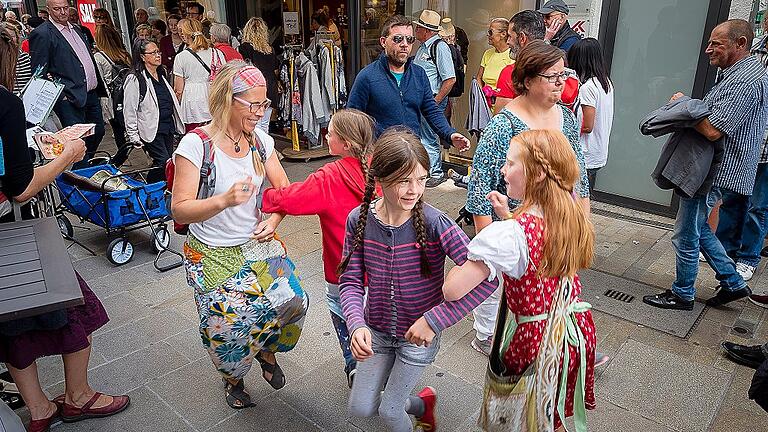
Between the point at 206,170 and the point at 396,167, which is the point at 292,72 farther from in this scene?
the point at 396,167

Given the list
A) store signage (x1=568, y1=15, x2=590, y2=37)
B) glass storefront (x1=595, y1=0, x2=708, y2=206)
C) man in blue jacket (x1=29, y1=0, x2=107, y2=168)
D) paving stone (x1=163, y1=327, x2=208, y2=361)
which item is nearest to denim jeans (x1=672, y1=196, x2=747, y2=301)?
glass storefront (x1=595, y1=0, x2=708, y2=206)

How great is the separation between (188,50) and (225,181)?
4.46m

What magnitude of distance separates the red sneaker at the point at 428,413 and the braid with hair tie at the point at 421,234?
0.71 m

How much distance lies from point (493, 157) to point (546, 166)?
995 mm

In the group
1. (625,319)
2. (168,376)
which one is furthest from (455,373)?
(168,376)

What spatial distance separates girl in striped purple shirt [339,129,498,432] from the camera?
6.66ft

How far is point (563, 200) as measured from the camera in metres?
1.88

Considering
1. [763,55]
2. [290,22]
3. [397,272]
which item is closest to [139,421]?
[397,272]

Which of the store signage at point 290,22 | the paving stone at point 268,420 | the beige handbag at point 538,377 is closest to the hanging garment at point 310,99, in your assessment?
the store signage at point 290,22

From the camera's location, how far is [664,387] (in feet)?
10.4

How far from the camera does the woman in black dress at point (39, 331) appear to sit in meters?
2.40

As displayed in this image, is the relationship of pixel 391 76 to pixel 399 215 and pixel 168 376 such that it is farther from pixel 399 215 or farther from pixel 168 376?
pixel 168 376

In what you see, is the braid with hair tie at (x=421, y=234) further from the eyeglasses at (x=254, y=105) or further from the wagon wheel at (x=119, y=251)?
the wagon wheel at (x=119, y=251)

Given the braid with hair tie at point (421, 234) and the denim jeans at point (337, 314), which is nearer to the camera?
the braid with hair tie at point (421, 234)
